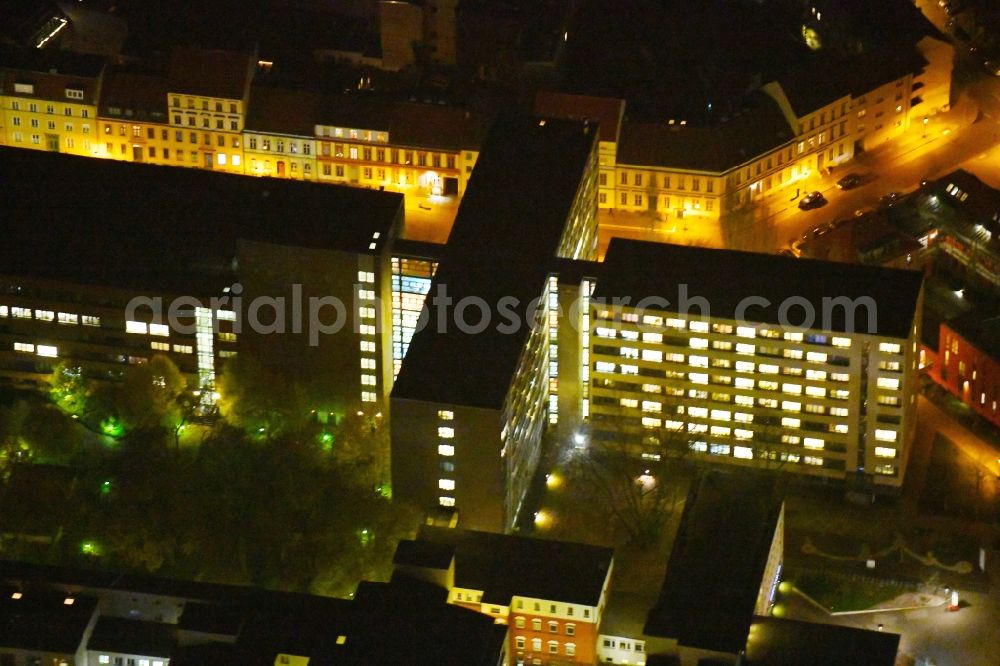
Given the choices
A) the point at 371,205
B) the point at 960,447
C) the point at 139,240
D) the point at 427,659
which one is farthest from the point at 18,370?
the point at 960,447

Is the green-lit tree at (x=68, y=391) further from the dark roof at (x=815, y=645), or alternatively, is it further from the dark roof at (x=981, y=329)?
the dark roof at (x=981, y=329)

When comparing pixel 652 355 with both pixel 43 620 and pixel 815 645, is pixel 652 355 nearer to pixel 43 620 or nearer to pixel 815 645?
pixel 815 645

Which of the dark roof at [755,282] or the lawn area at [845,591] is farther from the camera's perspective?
the dark roof at [755,282]

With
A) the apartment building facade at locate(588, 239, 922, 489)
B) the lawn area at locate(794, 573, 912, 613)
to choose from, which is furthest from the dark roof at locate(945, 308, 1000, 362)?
the lawn area at locate(794, 573, 912, 613)

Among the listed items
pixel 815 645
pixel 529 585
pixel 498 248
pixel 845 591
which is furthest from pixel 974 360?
pixel 529 585

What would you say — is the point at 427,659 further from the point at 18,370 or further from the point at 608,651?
the point at 18,370

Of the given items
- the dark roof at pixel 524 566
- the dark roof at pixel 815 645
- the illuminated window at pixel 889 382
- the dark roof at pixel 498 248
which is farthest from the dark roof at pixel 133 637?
the illuminated window at pixel 889 382

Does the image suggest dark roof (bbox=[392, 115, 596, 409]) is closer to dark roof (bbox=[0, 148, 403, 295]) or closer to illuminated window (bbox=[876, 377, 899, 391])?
dark roof (bbox=[0, 148, 403, 295])
